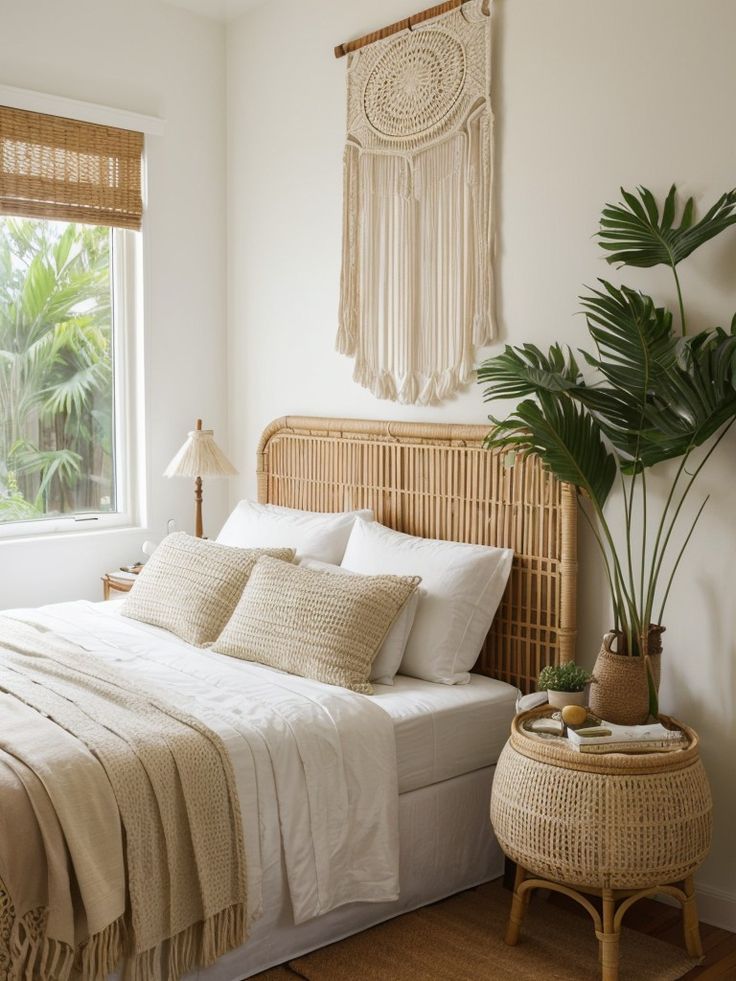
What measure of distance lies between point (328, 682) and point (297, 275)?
72.5 inches

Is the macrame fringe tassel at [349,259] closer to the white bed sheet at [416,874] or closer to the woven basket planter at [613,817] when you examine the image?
the white bed sheet at [416,874]

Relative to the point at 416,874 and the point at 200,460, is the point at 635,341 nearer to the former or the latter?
the point at 416,874

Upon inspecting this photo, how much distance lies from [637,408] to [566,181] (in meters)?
0.77

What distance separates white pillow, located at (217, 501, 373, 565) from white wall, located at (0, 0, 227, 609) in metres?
0.63

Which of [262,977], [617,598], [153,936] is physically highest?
[617,598]

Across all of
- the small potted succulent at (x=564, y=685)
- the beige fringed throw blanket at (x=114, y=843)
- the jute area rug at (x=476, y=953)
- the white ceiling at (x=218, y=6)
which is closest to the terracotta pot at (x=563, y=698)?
the small potted succulent at (x=564, y=685)

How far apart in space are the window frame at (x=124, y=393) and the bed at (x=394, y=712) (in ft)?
2.17

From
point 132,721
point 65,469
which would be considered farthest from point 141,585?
point 132,721

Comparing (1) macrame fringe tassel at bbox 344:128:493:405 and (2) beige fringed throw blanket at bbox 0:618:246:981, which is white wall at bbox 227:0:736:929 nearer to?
(1) macrame fringe tassel at bbox 344:128:493:405

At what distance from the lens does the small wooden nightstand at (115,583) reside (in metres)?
3.92

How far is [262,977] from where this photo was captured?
7.90 feet

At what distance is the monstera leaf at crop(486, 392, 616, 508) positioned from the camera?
2.68 meters

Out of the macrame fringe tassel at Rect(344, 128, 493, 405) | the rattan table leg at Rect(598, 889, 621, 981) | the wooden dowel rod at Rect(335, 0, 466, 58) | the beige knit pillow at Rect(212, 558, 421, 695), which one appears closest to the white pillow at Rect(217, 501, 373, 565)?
the beige knit pillow at Rect(212, 558, 421, 695)

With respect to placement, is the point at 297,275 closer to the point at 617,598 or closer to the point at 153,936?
the point at 617,598
